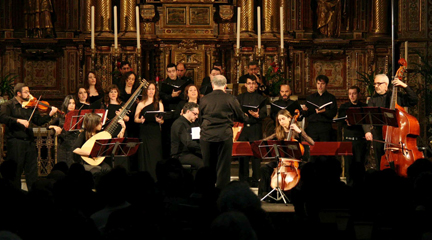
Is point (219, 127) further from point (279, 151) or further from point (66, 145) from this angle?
point (66, 145)

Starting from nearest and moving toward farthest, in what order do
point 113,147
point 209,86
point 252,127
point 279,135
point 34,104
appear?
point 113,147
point 279,135
point 34,104
point 252,127
point 209,86

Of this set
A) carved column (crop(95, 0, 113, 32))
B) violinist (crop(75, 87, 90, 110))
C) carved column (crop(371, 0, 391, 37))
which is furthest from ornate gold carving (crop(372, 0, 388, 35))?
violinist (crop(75, 87, 90, 110))

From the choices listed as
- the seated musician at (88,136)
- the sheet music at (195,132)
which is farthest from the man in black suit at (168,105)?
the seated musician at (88,136)

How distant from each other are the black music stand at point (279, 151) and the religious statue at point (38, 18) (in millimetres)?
6192

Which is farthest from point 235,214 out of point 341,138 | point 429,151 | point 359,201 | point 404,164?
point 341,138

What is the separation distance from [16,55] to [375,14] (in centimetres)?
696

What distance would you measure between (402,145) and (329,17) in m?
5.21

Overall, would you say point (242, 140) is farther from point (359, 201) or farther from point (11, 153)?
point (359, 201)

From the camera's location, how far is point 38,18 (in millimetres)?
12430

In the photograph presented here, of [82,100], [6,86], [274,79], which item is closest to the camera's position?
[82,100]

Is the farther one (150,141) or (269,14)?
(269,14)

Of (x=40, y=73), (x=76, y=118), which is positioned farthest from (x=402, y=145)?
(x=40, y=73)

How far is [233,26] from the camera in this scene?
12.8m

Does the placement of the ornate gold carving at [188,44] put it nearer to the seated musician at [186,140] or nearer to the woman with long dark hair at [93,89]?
the woman with long dark hair at [93,89]
